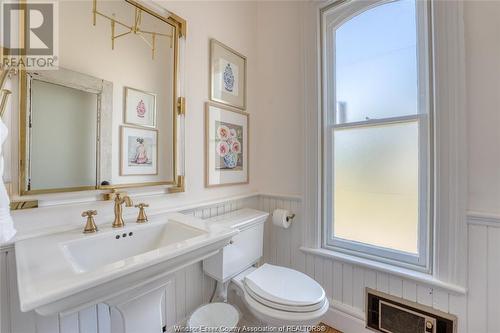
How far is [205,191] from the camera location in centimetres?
153

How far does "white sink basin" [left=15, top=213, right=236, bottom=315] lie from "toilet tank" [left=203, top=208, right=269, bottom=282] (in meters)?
0.36

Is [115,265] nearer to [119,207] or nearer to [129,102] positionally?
[119,207]

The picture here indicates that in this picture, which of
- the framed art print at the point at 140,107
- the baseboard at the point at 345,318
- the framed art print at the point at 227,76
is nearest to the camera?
the framed art print at the point at 140,107

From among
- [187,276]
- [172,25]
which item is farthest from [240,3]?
[187,276]

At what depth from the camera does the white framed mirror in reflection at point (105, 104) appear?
0.90 metres

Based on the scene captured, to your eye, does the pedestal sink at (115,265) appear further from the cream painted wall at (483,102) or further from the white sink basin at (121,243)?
the cream painted wall at (483,102)

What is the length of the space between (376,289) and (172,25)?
197 cm

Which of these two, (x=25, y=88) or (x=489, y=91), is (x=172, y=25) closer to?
(x=25, y=88)

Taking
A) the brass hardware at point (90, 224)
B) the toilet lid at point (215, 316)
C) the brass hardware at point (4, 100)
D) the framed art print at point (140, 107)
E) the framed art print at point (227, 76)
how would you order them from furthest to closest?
1. the framed art print at point (227, 76)
2. the toilet lid at point (215, 316)
3. the framed art print at point (140, 107)
4. the brass hardware at point (90, 224)
5. the brass hardware at point (4, 100)

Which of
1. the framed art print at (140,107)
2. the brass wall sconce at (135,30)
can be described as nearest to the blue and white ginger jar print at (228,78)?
the brass wall sconce at (135,30)

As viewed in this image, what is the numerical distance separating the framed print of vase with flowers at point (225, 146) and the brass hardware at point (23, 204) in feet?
2.74

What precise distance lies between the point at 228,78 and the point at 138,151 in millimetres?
854

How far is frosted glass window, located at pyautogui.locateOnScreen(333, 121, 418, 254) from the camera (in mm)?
1370

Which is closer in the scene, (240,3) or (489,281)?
(489,281)
